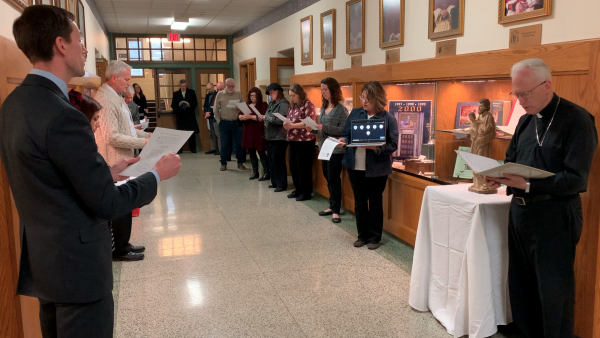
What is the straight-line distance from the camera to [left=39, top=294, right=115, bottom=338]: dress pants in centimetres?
156

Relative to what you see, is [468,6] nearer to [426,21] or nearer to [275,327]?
[426,21]

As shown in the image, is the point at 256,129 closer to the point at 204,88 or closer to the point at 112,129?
the point at 112,129

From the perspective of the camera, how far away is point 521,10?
314cm

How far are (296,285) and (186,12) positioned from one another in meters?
7.52

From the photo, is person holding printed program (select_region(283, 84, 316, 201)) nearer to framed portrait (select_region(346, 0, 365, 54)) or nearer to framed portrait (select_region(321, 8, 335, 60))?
framed portrait (select_region(321, 8, 335, 60))

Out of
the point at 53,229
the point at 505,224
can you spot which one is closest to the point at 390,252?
the point at 505,224

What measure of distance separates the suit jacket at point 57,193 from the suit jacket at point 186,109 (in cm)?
→ 1059

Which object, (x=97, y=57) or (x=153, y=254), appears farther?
(x=97, y=57)

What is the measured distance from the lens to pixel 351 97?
231 inches

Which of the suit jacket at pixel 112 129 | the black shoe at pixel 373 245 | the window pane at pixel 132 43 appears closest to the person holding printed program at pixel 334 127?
the black shoe at pixel 373 245

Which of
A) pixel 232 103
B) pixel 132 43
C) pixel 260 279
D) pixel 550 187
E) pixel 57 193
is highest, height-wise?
pixel 132 43

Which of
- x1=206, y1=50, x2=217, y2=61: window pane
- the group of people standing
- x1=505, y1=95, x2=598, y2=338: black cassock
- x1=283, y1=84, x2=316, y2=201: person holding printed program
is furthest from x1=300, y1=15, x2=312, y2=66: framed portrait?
x1=206, y1=50, x2=217, y2=61: window pane

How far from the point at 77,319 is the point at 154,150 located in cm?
70

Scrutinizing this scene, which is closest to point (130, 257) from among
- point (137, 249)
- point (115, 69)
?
point (137, 249)
